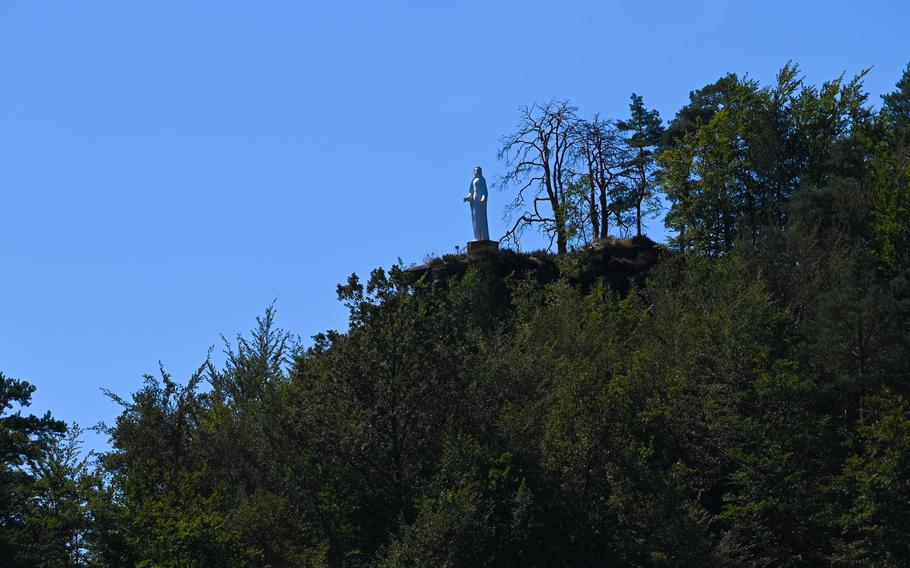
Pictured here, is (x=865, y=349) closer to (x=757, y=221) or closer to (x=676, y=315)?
(x=676, y=315)

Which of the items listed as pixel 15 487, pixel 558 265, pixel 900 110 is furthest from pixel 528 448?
pixel 900 110

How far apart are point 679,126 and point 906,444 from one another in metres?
31.3

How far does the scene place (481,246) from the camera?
59.4 meters

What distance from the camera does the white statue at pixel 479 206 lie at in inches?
2346

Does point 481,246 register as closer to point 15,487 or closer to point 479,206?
point 479,206

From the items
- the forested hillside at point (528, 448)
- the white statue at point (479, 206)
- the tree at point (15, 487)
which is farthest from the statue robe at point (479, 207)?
the tree at point (15, 487)

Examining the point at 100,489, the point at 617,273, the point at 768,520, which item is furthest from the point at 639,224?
the point at 100,489

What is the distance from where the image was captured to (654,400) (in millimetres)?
37625

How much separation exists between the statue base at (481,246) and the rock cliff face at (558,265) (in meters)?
0.16

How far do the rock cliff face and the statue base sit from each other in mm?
156

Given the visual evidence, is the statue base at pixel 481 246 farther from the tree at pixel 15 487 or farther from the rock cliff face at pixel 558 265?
the tree at pixel 15 487

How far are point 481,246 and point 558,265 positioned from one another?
427 cm

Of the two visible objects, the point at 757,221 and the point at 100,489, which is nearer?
the point at 100,489

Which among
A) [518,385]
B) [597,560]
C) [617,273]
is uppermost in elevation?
[617,273]
